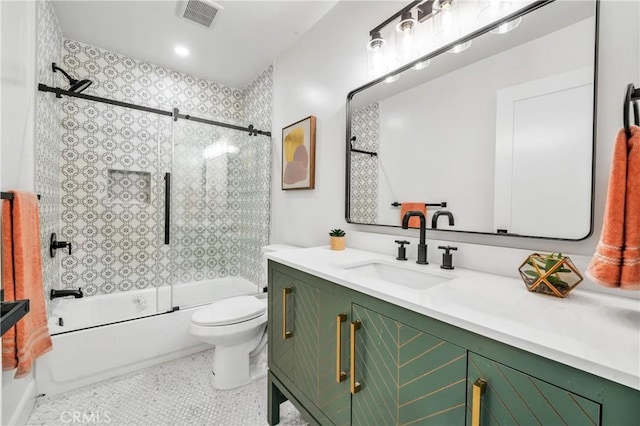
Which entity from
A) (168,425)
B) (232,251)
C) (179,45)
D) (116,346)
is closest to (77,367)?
(116,346)

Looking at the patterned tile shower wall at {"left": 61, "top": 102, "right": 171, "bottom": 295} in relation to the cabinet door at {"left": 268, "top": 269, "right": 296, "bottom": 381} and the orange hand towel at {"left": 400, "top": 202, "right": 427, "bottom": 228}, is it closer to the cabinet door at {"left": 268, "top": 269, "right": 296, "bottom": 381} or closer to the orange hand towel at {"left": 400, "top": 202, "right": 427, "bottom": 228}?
the cabinet door at {"left": 268, "top": 269, "right": 296, "bottom": 381}

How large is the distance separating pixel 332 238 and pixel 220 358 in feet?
3.60

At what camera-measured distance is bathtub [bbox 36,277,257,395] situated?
172 cm

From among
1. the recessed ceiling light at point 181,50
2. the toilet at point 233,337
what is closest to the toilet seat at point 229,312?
the toilet at point 233,337

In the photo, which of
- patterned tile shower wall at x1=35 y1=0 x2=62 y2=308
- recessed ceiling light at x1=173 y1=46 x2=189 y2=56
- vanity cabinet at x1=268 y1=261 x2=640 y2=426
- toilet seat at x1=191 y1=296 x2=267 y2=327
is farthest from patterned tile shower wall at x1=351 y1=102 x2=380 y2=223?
patterned tile shower wall at x1=35 y1=0 x2=62 y2=308

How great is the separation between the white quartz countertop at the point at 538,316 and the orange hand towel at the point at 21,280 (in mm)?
1279

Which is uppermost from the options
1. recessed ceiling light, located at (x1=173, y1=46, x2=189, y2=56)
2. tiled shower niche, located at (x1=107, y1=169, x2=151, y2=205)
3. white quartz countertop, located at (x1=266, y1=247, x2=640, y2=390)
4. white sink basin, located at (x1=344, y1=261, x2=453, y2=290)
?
recessed ceiling light, located at (x1=173, y1=46, x2=189, y2=56)

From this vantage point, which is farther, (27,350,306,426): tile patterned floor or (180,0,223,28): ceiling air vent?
(180,0,223,28): ceiling air vent

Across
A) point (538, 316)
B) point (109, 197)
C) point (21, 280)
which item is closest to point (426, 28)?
point (538, 316)

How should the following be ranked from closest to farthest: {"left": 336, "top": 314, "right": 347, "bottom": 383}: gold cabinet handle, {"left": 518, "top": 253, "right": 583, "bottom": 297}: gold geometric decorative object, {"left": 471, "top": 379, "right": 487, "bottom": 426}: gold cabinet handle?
{"left": 471, "top": 379, "right": 487, "bottom": 426}: gold cabinet handle → {"left": 518, "top": 253, "right": 583, "bottom": 297}: gold geometric decorative object → {"left": 336, "top": 314, "right": 347, "bottom": 383}: gold cabinet handle

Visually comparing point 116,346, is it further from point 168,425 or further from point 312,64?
point 312,64

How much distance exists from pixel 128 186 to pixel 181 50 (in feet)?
4.55

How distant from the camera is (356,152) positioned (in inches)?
67.1

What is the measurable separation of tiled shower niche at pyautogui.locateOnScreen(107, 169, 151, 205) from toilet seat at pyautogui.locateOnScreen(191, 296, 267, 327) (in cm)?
150
